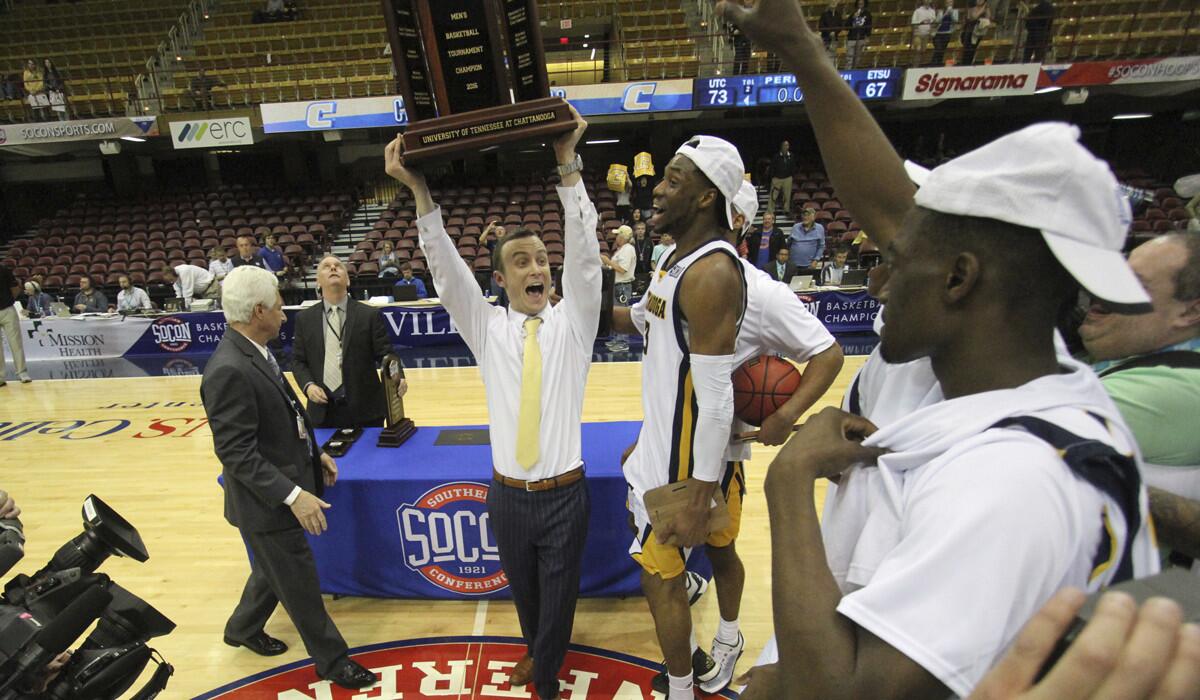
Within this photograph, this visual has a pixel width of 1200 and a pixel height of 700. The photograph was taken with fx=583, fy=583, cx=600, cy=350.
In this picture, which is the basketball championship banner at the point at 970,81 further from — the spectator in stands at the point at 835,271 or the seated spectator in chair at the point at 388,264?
the seated spectator in chair at the point at 388,264

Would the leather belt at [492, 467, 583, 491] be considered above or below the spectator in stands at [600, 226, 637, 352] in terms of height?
above

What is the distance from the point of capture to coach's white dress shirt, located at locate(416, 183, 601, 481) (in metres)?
2.16

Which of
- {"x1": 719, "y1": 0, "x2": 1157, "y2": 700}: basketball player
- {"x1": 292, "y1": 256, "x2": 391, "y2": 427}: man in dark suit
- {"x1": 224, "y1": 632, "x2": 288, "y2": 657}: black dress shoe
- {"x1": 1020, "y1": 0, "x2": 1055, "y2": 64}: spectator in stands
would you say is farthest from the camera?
{"x1": 1020, "y1": 0, "x2": 1055, "y2": 64}: spectator in stands

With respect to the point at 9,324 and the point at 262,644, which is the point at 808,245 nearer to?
the point at 262,644

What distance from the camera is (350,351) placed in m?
3.34

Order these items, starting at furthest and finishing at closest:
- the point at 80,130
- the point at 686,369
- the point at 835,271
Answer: the point at 80,130 < the point at 835,271 < the point at 686,369

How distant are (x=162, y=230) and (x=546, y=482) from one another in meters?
16.0

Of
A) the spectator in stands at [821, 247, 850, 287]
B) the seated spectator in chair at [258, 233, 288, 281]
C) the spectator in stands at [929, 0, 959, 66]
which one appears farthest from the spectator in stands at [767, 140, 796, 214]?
the seated spectator in chair at [258, 233, 288, 281]

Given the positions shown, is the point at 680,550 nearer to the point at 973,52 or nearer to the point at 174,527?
the point at 174,527

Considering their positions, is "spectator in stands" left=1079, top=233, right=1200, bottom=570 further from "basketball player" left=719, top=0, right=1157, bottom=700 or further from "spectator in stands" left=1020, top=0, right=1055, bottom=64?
"spectator in stands" left=1020, top=0, right=1055, bottom=64

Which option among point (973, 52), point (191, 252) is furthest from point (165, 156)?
point (973, 52)

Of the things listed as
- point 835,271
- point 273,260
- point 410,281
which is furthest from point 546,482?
point 273,260

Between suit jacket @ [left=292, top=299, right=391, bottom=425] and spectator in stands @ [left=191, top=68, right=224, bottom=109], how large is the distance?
41.1 ft

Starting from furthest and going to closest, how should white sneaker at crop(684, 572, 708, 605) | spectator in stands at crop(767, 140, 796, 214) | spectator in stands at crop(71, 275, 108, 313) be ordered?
spectator in stands at crop(767, 140, 796, 214) → spectator in stands at crop(71, 275, 108, 313) → white sneaker at crop(684, 572, 708, 605)
